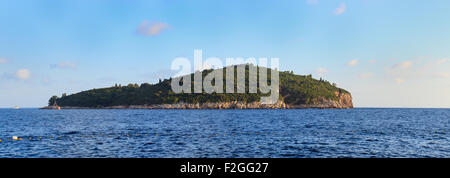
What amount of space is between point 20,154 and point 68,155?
20.7 ft

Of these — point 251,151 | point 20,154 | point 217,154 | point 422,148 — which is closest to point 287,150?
point 251,151
